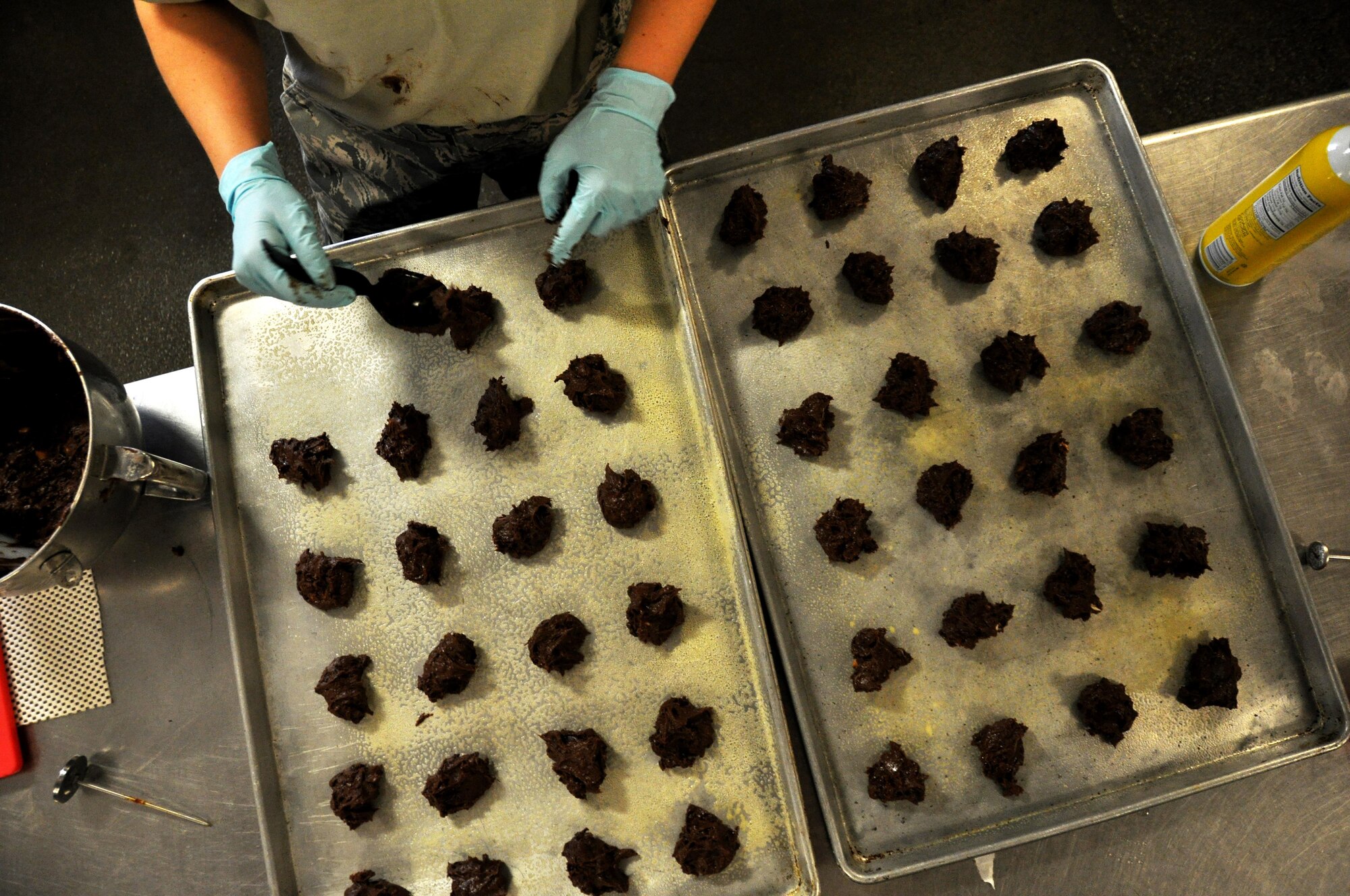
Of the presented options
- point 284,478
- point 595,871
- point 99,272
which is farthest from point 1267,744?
point 99,272

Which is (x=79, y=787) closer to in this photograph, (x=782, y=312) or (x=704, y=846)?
(x=704, y=846)

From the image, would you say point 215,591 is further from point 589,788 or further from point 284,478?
point 589,788

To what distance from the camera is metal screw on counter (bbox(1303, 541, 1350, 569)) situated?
226 cm

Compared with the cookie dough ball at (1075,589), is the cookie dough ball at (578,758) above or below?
below

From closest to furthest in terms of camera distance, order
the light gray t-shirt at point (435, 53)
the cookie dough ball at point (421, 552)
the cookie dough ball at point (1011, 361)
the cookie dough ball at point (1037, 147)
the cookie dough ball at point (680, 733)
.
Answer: the light gray t-shirt at point (435, 53) → the cookie dough ball at point (680, 733) → the cookie dough ball at point (421, 552) → the cookie dough ball at point (1011, 361) → the cookie dough ball at point (1037, 147)

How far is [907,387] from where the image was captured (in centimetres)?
235

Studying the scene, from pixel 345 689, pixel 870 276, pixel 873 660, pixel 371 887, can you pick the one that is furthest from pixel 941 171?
pixel 371 887

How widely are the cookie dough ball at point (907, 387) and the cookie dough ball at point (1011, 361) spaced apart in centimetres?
19

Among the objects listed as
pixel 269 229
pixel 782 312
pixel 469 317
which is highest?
pixel 269 229

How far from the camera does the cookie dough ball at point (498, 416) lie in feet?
7.58

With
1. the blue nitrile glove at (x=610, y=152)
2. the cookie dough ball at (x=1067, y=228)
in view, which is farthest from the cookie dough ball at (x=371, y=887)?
the cookie dough ball at (x=1067, y=228)

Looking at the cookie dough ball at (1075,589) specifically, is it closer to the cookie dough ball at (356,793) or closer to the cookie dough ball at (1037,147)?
the cookie dough ball at (1037,147)

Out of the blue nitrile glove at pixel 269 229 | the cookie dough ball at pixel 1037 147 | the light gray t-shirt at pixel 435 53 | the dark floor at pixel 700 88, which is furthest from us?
the dark floor at pixel 700 88

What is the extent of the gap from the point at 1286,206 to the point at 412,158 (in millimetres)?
2496
